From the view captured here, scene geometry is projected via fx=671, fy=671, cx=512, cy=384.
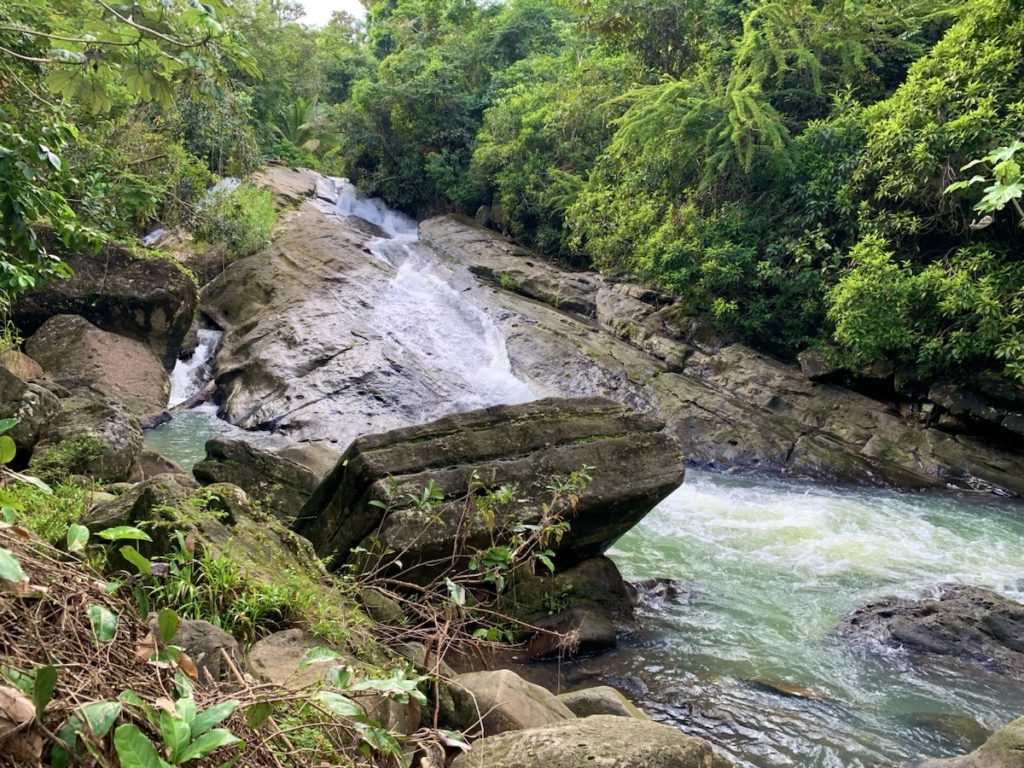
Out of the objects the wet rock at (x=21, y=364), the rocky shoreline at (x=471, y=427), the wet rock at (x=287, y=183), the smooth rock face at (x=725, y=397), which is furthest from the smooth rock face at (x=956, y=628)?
the wet rock at (x=287, y=183)

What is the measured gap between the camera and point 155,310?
11688mm

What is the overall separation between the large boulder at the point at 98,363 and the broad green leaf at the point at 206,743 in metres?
10.2

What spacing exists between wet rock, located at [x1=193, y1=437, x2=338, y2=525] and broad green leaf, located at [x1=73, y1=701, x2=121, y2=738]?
15.7 ft

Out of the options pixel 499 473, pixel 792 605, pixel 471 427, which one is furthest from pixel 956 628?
pixel 471 427

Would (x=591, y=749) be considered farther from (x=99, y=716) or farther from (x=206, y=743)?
(x=99, y=716)

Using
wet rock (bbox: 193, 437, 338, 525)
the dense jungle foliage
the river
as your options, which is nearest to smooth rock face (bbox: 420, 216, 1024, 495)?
the river

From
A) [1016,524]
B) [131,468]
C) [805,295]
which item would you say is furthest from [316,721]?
[805,295]

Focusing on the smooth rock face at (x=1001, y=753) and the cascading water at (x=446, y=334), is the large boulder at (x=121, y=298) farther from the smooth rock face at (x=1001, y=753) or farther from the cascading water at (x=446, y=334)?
the smooth rock face at (x=1001, y=753)

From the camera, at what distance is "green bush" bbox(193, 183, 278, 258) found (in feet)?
40.8

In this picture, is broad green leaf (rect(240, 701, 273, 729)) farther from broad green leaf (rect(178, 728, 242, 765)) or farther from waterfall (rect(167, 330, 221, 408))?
waterfall (rect(167, 330, 221, 408))

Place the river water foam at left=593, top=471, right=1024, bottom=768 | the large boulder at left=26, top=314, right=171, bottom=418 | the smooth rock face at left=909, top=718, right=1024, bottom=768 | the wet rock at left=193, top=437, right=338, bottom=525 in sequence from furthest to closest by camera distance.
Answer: the large boulder at left=26, top=314, right=171, bottom=418, the wet rock at left=193, top=437, right=338, bottom=525, the river water foam at left=593, top=471, right=1024, bottom=768, the smooth rock face at left=909, top=718, right=1024, bottom=768

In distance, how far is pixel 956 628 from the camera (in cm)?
561

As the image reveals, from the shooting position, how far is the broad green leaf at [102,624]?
5.63 ft

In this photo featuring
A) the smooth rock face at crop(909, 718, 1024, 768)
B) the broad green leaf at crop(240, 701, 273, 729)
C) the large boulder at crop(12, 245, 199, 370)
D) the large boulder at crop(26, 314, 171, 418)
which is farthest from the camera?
the large boulder at crop(12, 245, 199, 370)
